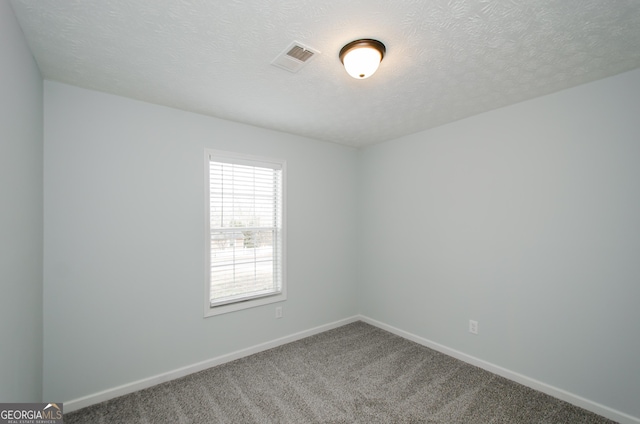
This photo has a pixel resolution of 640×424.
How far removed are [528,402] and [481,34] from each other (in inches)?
108

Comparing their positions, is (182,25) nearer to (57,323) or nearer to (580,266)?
(57,323)

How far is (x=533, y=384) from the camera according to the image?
8.01 feet

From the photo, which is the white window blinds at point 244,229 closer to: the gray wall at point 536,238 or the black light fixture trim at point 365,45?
the gray wall at point 536,238

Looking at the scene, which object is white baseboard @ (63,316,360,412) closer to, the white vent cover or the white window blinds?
the white window blinds

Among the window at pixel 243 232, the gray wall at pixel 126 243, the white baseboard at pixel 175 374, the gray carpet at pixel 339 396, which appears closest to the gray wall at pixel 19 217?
the gray wall at pixel 126 243

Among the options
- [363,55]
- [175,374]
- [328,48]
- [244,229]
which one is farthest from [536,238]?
[175,374]

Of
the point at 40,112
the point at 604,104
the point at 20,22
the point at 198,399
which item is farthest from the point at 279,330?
the point at 604,104

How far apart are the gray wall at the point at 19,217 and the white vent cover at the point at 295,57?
1295 millimetres

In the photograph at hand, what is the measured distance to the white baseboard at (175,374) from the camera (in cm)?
222

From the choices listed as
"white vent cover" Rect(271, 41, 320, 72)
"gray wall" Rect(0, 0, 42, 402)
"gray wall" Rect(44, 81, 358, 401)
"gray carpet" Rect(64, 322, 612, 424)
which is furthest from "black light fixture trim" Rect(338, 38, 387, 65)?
"gray carpet" Rect(64, 322, 612, 424)

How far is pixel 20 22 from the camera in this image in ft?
4.86

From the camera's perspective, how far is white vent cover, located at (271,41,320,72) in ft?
5.56

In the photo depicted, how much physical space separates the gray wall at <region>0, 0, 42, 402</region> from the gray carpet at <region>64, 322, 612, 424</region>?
832 millimetres

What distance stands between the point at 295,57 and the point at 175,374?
9.54 feet
